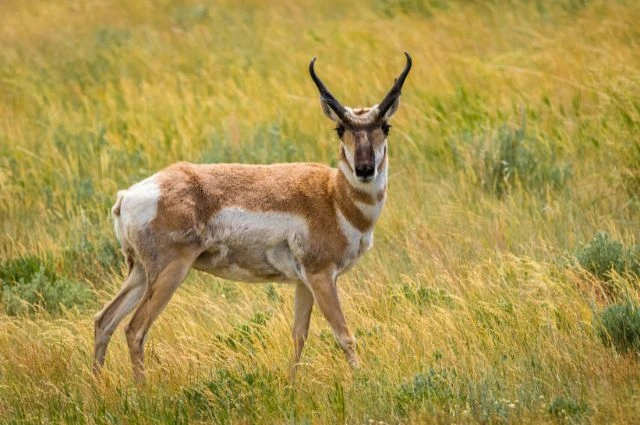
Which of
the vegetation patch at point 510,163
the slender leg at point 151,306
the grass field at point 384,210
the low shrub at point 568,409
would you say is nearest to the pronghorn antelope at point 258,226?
the slender leg at point 151,306

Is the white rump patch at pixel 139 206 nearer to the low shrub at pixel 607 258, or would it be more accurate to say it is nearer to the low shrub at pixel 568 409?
the low shrub at pixel 568 409

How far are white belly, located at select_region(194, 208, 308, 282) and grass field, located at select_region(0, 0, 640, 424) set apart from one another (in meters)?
0.43

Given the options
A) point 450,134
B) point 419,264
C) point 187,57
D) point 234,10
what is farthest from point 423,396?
point 234,10

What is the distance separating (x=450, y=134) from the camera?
10.7 metres

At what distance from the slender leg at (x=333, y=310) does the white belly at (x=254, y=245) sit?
0.18 m

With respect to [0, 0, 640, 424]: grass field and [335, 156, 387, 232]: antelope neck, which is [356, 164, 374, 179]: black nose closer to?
[335, 156, 387, 232]: antelope neck

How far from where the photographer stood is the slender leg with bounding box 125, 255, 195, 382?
666 cm

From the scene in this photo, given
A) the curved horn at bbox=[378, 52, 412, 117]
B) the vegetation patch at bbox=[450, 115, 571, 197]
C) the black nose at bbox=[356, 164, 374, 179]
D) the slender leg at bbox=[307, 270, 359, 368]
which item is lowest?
the vegetation patch at bbox=[450, 115, 571, 197]

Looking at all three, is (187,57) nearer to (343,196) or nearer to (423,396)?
(343,196)

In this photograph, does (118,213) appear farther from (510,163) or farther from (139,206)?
(510,163)

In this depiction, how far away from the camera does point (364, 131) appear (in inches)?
270

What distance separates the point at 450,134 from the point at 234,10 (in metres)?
7.14

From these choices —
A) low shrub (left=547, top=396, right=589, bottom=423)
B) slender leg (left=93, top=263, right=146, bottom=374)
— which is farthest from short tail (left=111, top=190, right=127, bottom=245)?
low shrub (left=547, top=396, right=589, bottom=423)

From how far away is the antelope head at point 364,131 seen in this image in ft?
22.1
